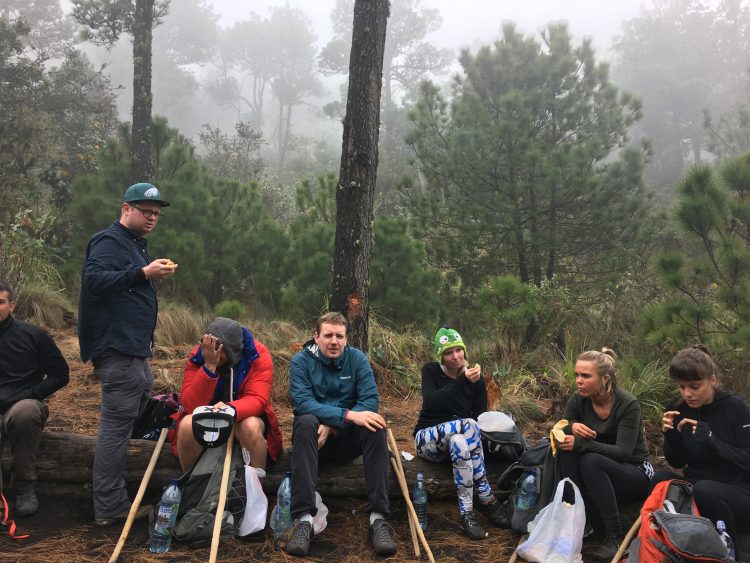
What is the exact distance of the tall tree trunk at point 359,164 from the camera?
527 cm

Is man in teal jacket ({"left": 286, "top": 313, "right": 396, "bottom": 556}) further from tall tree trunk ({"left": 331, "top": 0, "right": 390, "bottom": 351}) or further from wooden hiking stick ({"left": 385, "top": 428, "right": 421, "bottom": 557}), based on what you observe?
tall tree trunk ({"left": 331, "top": 0, "right": 390, "bottom": 351})

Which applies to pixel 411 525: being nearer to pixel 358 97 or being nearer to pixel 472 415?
pixel 472 415

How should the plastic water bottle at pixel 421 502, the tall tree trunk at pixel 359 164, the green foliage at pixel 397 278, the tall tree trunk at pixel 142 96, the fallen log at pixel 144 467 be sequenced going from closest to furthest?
the plastic water bottle at pixel 421 502 < the fallen log at pixel 144 467 < the tall tree trunk at pixel 359 164 < the green foliage at pixel 397 278 < the tall tree trunk at pixel 142 96

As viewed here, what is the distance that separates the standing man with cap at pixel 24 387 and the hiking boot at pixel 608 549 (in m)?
3.20

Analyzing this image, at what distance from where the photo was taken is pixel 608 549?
10.0 ft

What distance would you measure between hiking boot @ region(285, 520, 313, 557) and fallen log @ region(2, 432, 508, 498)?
0.46 m

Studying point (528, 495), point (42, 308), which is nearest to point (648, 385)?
point (528, 495)

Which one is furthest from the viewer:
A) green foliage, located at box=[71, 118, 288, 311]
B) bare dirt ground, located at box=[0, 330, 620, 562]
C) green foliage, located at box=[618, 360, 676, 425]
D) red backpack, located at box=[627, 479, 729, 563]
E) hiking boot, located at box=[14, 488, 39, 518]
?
green foliage, located at box=[71, 118, 288, 311]

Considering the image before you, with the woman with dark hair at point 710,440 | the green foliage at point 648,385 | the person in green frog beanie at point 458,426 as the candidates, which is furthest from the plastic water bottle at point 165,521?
the green foliage at point 648,385

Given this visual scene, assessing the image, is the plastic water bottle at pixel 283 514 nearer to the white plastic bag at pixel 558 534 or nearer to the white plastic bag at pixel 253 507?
the white plastic bag at pixel 253 507

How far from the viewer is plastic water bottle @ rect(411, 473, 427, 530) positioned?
11.3 feet

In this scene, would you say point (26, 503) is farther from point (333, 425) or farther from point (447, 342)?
point (447, 342)

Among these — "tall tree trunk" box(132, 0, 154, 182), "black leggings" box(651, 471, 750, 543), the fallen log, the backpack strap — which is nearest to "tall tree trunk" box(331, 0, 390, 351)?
the fallen log

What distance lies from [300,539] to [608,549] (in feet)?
Result: 5.36
